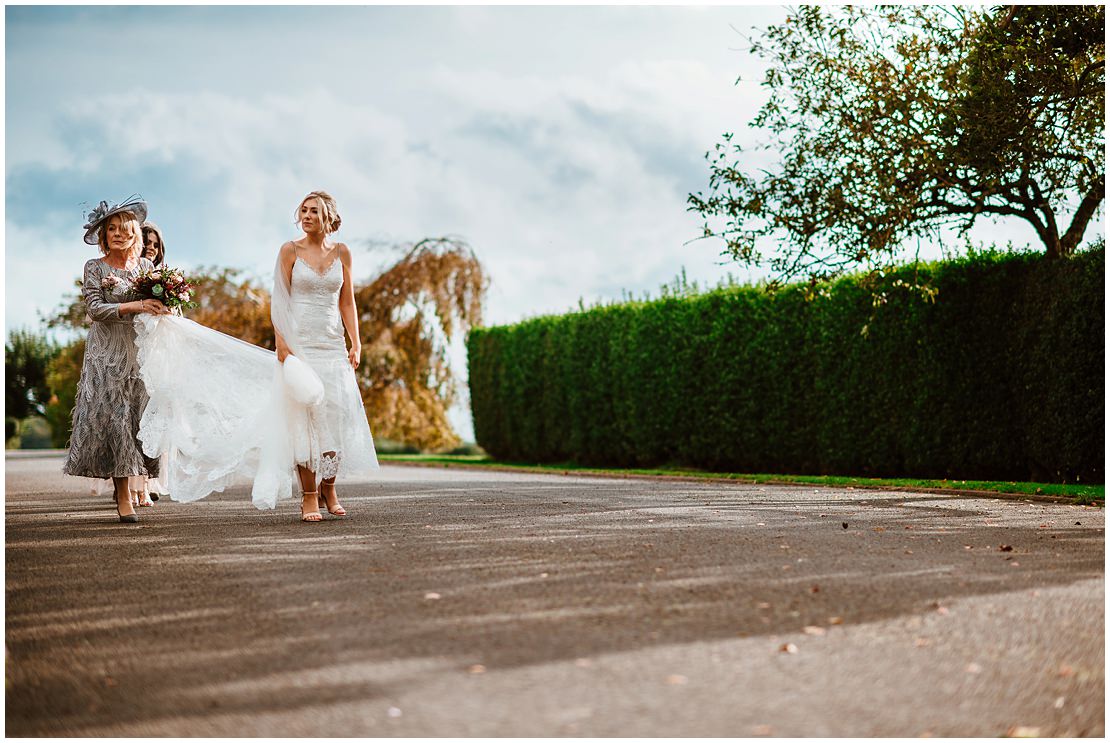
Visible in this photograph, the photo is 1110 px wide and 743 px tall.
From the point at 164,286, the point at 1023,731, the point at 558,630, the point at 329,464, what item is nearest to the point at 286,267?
the point at 164,286

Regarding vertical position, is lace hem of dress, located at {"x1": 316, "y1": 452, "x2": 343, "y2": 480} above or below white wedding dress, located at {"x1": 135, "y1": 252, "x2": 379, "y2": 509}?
below

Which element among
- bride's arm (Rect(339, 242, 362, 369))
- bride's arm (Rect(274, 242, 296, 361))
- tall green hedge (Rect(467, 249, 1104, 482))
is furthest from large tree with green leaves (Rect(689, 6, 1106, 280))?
bride's arm (Rect(274, 242, 296, 361))

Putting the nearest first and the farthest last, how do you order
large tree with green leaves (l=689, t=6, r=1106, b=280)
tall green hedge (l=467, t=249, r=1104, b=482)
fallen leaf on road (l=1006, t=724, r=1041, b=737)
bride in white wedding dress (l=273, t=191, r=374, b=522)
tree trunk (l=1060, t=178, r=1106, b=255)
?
fallen leaf on road (l=1006, t=724, r=1041, b=737), bride in white wedding dress (l=273, t=191, r=374, b=522), large tree with green leaves (l=689, t=6, r=1106, b=280), tall green hedge (l=467, t=249, r=1104, b=482), tree trunk (l=1060, t=178, r=1106, b=255)

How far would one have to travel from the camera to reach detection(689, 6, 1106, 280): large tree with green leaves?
12.1m

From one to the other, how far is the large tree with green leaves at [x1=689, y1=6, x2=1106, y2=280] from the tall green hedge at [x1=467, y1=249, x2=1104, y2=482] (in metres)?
1.02

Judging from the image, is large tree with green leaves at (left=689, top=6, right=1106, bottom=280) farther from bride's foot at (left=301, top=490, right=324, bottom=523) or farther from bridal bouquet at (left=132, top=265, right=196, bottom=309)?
bride's foot at (left=301, top=490, right=324, bottom=523)

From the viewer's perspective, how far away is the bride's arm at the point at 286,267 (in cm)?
790

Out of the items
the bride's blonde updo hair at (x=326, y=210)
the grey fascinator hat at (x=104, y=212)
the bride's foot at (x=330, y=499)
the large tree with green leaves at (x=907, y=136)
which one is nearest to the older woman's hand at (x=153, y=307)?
the grey fascinator hat at (x=104, y=212)

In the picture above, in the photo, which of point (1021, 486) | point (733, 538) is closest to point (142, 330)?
point (733, 538)

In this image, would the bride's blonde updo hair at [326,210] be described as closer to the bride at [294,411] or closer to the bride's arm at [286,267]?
the bride at [294,411]

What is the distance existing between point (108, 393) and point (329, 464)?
6.44ft

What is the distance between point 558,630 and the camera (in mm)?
4102

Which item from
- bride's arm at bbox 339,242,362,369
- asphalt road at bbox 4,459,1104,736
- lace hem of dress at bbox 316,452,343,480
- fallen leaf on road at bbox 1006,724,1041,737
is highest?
bride's arm at bbox 339,242,362,369

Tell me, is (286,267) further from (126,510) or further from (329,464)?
(126,510)
